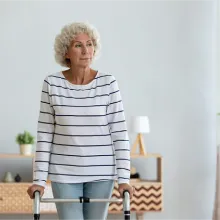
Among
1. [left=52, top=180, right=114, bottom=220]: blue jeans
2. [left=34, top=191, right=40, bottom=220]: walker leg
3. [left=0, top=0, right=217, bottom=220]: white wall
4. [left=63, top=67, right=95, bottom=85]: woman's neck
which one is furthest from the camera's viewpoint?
[left=0, top=0, right=217, bottom=220]: white wall

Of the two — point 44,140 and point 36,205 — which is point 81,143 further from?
point 36,205

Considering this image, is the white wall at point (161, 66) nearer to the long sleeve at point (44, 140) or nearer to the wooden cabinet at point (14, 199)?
the wooden cabinet at point (14, 199)

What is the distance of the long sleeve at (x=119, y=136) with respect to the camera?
2559 mm

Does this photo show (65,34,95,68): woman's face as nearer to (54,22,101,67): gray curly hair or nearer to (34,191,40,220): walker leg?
(54,22,101,67): gray curly hair

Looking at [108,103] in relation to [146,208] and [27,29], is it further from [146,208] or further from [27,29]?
[27,29]

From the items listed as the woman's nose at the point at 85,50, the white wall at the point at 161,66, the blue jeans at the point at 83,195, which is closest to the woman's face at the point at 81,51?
the woman's nose at the point at 85,50

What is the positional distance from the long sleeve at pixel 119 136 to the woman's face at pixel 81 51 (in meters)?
0.16

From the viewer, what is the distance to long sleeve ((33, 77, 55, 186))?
8.39 feet

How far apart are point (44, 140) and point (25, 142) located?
243 cm

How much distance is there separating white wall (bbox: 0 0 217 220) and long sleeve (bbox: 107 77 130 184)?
8.94ft

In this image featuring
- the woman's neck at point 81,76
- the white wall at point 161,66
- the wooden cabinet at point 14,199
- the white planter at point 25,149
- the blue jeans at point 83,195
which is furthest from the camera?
the white wall at point 161,66

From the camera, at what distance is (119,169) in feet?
8.41

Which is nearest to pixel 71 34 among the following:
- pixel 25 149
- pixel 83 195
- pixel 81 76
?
pixel 81 76

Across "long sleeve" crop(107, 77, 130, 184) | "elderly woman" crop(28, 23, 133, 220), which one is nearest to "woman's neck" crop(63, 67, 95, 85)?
"elderly woman" crop(28, 23, 133, 220)
